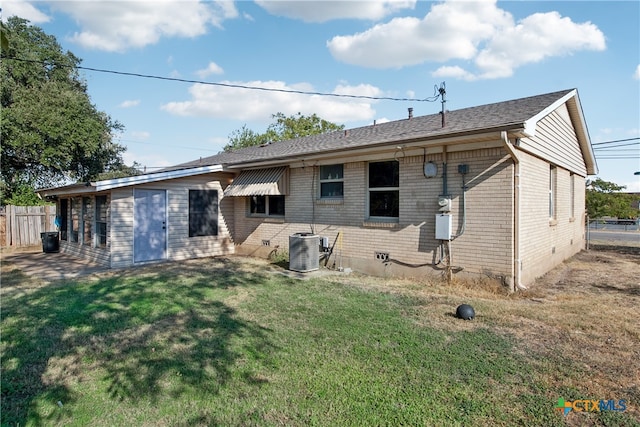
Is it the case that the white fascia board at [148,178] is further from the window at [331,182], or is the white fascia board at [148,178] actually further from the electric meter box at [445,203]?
the electric meter box at [445,203]

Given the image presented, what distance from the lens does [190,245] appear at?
486 inches

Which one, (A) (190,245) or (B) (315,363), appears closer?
(B) (315,363)

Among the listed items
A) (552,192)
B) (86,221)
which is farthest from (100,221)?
(552,192)

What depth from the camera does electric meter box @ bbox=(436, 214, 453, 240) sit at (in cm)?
781

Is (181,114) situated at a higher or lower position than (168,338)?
higher

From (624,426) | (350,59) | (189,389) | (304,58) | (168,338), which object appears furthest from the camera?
(350,59)

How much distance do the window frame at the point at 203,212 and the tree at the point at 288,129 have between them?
24667 mm

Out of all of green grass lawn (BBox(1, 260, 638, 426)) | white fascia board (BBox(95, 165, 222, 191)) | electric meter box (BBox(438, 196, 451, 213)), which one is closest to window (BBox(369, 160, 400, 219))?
electric meter box (BBox(438, 196, 451, 213))

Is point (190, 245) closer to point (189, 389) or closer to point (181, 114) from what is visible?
point (189, 389)

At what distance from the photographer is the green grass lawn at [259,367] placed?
10.4ft

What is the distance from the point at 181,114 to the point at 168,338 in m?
33.3

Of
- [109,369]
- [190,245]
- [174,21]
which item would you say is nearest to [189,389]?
[109,369]

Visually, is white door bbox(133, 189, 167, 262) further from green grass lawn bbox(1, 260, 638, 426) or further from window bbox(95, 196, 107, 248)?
green grass lawn bbox(1, 260, 638, 426)

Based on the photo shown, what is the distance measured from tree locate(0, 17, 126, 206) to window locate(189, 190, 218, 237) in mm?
12051
